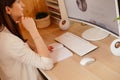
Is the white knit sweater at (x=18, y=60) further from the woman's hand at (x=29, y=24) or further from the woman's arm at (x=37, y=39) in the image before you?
the woman's hand at (x=29, y=24)

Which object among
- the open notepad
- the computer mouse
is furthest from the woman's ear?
the computer mouse

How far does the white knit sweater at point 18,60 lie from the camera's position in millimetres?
1266

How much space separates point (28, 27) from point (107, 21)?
19.8 inches

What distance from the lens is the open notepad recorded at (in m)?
1.45

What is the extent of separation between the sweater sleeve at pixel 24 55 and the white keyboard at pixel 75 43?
237 millimetres

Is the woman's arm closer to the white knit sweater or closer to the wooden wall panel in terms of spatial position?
the white knit sweater

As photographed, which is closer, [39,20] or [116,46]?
[116,46]

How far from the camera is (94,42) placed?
5.05 ft

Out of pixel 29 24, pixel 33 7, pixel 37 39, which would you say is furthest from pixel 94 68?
pixel 33 7

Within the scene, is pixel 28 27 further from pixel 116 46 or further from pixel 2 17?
pixel 116 46

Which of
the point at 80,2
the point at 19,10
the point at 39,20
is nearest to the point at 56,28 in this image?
the point at 39,20

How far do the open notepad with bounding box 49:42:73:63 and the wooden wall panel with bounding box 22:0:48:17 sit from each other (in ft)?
1.84

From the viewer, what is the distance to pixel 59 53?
151 centimetres

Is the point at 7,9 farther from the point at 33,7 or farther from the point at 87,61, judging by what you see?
the point at 33,7
